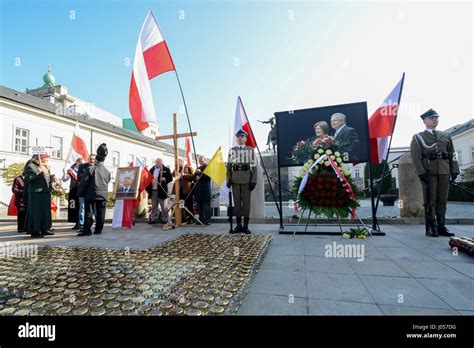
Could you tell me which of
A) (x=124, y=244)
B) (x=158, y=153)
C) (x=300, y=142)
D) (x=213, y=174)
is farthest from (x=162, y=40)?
(x=158, y=153)

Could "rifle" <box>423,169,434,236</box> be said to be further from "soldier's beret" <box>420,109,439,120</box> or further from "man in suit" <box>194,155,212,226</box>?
"man in suit" <box>194,155,212,226</box>

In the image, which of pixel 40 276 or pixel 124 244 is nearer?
pixel 40 276

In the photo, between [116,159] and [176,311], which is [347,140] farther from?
[116,159]

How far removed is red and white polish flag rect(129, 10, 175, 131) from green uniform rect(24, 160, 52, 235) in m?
2.47

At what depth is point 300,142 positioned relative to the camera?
19.3 ft

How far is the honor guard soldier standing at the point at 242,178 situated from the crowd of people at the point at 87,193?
1560mm

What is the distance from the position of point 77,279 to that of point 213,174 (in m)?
4.12

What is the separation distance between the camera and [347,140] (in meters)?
5.58

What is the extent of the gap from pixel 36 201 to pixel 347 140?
24.0 feet

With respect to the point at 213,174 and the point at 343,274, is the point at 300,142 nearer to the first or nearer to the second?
the point at 213,174

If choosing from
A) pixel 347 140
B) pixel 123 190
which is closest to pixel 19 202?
pixel 123 190
